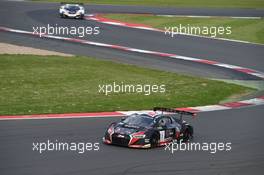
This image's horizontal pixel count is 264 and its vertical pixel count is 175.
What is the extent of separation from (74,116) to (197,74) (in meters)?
11.6

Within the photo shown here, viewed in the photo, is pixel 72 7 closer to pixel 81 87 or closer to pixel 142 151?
pixel 81 87

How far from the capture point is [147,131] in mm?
22297

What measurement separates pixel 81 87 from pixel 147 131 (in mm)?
10282

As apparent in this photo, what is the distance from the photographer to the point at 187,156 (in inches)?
826

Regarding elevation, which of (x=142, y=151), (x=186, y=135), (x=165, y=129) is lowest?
(x=186, y=135)

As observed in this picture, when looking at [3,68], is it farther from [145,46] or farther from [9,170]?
[9,170]

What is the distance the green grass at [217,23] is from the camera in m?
49.3

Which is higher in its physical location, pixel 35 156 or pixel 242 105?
pixel 35 156

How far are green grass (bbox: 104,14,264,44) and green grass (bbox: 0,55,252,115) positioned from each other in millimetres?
13799

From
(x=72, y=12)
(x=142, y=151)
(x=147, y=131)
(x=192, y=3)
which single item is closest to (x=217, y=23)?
(x=72, y=12)

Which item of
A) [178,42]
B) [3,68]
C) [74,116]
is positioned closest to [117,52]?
[178,42]

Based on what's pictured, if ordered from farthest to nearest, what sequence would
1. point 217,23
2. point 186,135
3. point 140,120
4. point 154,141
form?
point 217,23 < point 186,135 < point 140,120 < point 154,141

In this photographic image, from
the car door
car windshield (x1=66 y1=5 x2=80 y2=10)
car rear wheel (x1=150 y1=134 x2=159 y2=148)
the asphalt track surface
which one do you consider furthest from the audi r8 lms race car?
car rear wheel (x1=150 y1=134 x2=159 y2=148)

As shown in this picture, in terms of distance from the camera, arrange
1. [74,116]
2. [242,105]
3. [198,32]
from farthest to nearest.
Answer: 1. [198,32]
2. [242,105]
3. [74,116]
